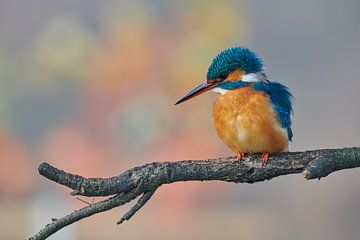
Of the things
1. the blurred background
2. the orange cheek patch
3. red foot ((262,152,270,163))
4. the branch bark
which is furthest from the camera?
the blurred background

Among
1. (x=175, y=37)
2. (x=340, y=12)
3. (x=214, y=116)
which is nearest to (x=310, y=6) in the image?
(x=340, y=12)

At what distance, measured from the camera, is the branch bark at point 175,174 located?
30.7 inches

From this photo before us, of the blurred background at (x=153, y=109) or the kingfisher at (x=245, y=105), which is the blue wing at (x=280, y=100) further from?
the blurred background at (x=153, y=109)

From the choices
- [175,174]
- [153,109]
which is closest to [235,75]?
[175,174]

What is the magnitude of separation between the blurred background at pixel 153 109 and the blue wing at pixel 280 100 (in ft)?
4.64

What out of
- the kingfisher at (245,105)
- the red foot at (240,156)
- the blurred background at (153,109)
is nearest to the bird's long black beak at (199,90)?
the kingfisher at (245,105)

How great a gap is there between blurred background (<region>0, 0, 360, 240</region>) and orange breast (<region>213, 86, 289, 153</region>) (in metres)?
1.45

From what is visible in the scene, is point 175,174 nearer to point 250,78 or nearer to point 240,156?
point 240,156

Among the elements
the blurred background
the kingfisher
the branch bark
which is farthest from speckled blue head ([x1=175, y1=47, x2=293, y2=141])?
the blurred background

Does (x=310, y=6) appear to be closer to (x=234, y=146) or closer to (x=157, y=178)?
(x=234, y=146)

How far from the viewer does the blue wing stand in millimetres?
1038

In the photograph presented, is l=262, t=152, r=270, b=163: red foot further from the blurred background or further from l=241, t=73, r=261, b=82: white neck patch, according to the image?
the blurred background

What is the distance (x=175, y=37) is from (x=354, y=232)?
1057mm

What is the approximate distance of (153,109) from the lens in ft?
8.39
